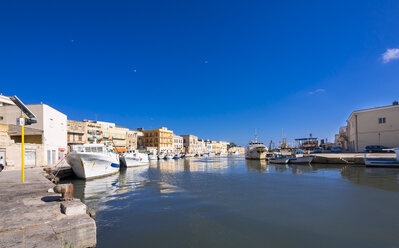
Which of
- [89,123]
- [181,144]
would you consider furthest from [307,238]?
[181,144]

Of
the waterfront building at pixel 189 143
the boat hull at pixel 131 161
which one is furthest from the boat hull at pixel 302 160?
the waterfront building at pixel 189 143

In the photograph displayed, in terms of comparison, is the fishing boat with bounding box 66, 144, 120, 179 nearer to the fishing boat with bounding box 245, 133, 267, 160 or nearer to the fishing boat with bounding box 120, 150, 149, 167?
the fishing boat with bounding box 120, 150, 149, 167

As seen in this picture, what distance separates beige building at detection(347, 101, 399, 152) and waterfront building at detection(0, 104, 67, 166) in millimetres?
55228

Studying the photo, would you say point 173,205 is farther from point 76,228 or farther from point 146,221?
point 76,228

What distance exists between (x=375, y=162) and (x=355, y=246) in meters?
31.4

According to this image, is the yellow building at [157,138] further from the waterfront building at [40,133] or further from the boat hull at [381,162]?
the boat hull at [381,162]

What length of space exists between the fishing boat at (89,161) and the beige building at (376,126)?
47.3 m

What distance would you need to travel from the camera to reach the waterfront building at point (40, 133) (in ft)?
86.1

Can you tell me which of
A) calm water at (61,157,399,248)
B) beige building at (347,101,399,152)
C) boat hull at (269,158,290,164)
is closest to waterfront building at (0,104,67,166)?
calm water at (61,157,399,248)

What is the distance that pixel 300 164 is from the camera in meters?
40.9

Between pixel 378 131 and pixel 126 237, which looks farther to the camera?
pixel 378 131

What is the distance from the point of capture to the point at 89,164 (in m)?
23.0

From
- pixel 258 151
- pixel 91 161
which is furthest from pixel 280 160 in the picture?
pixel 91 161

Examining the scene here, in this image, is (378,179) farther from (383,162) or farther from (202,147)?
(202,147)
